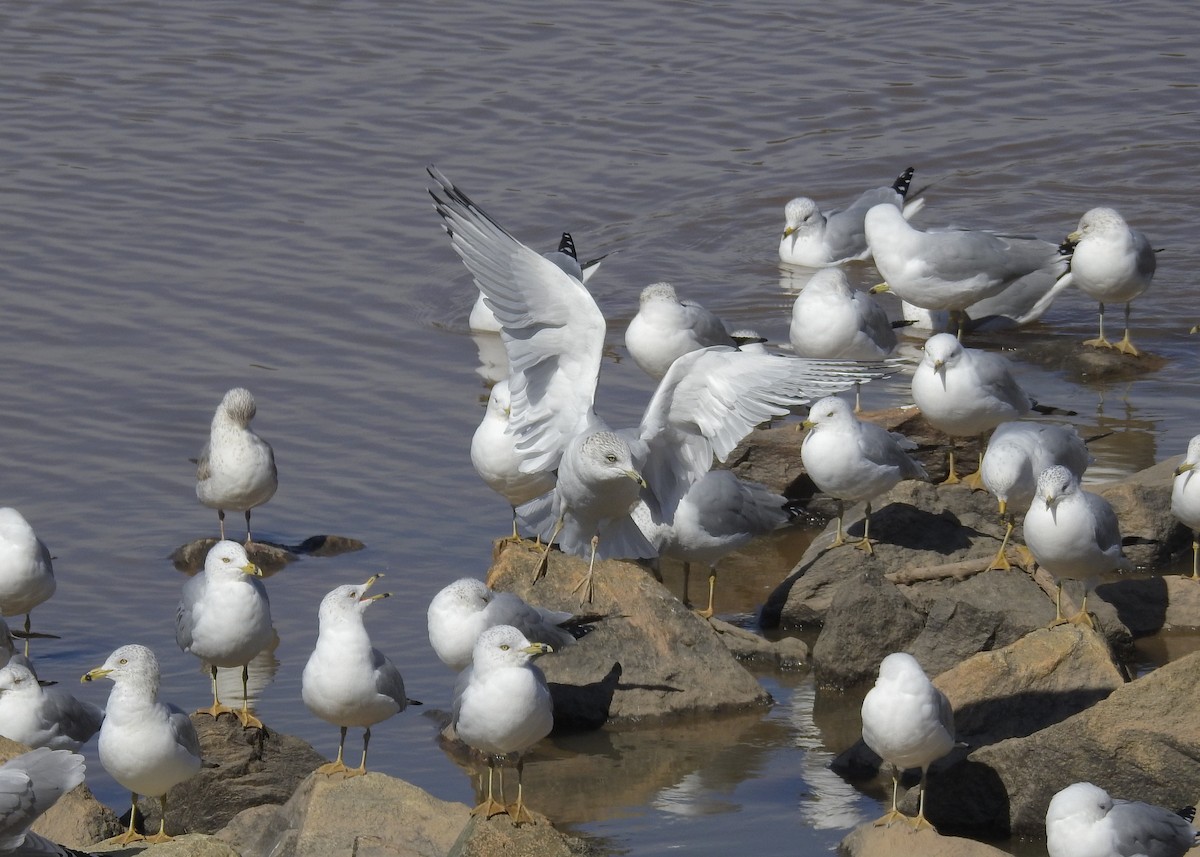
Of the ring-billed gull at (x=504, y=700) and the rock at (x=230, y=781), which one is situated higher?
the ring-billed gull at (x=504, y=700)

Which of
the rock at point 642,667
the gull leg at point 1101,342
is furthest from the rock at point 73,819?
the gull leg at point 1101,342

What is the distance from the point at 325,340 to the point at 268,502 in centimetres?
303

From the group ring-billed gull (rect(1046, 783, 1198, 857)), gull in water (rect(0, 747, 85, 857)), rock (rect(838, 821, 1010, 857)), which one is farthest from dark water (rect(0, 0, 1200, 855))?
gull in water (rect(0, 747, 85, 857))

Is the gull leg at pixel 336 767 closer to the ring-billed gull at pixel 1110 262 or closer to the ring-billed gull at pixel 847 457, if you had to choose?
the ring-billed gull at pixel 847 457

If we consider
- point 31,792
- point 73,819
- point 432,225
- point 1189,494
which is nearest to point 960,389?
point 1189,494

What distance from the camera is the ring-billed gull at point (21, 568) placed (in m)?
8.29

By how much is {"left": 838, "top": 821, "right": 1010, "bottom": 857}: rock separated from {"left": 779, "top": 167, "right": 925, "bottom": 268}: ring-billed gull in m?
9.84

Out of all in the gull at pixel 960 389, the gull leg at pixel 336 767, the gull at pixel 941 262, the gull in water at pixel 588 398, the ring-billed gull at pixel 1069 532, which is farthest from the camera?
the gull at pixel 941 262

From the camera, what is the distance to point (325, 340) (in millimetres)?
13352

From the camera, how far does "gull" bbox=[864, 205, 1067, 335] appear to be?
40.1 feet

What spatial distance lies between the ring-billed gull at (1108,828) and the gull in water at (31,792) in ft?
9.88

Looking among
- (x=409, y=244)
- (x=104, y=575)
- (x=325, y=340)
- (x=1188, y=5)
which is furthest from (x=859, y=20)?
(x=104, y=575)

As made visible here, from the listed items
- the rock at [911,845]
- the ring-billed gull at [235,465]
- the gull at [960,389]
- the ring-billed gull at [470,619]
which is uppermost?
the gull at [960,389]

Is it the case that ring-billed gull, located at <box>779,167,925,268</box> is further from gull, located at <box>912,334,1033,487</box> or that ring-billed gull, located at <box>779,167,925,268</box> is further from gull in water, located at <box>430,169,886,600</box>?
gull in water, located at <box>430,169,886,600</box>
